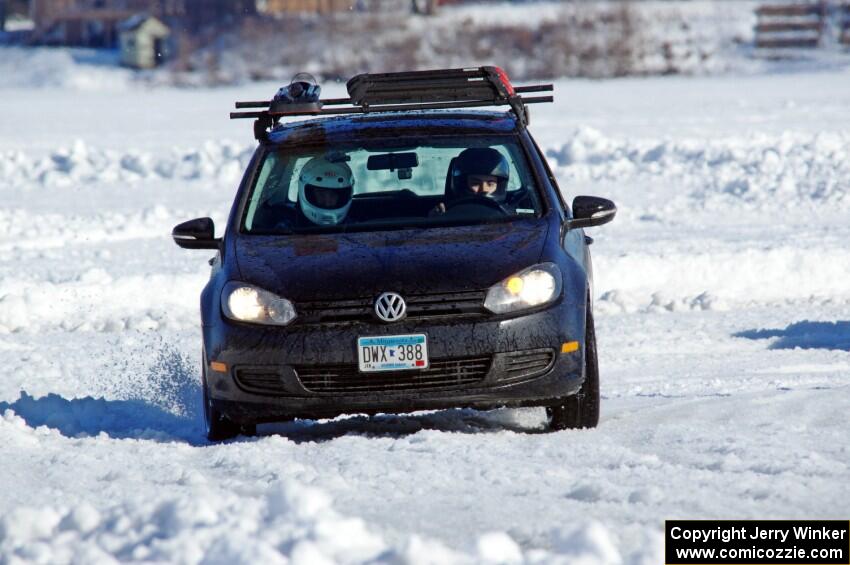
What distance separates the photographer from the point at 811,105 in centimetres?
3031

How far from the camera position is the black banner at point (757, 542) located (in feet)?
14.3

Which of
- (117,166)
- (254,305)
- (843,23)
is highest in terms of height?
(254,305)

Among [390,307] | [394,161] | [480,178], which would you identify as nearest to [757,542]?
[390,307]

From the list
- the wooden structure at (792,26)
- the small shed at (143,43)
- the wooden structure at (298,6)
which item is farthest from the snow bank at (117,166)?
the wooden structure at (298,6)

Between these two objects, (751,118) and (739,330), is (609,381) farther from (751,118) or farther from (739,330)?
(751,118)

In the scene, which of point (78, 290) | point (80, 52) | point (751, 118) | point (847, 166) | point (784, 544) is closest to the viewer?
point (784, 544)

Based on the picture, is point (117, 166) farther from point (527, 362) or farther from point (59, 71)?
point (59, 71)

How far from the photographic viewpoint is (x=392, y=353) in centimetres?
605

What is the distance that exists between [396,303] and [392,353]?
0.66 ft

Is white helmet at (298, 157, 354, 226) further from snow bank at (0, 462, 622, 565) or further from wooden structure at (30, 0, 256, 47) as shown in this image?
wooden structure at (30, 0, 256, 47)

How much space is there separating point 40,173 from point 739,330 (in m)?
14.0

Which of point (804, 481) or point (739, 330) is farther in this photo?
point (739, 330)

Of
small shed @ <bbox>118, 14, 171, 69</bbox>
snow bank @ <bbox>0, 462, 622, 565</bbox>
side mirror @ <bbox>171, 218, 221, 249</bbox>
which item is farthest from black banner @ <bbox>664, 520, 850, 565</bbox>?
small shed @ <bbox>118, 14, 171, 69</bbox>

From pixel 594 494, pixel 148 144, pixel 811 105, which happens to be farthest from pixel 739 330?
pixel 811 105
